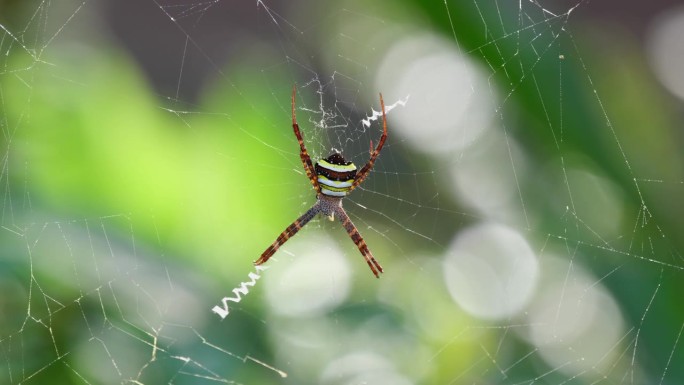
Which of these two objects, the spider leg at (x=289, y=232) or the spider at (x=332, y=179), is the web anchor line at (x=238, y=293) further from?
the spider at (x=332, y=179)

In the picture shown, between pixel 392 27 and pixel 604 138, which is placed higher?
pixel 392 27

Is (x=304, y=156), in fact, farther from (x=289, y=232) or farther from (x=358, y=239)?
(x=358, y=239)

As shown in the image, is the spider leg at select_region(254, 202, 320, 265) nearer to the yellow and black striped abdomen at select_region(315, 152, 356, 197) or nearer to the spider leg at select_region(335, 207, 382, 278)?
the spider leg at select_region(335, 207, 382, 278)

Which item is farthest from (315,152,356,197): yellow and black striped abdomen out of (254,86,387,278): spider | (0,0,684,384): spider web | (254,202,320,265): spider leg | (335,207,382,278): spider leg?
(335,207,382,278): spider leg

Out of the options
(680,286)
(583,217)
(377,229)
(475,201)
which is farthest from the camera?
(377,229)

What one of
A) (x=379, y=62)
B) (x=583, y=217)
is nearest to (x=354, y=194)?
(x=379, y=62)

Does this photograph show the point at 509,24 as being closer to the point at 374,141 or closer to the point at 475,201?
the point at 475,201
